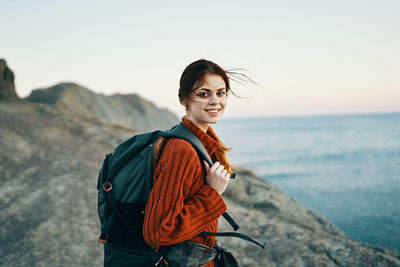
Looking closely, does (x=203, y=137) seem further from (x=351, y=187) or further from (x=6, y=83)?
(x=351, y=187)

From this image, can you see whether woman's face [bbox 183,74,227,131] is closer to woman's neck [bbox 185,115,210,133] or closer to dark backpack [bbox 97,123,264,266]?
woman's neck [bbox 185,115,210,133]

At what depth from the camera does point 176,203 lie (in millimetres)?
1354

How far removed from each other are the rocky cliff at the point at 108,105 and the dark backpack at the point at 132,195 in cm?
1056

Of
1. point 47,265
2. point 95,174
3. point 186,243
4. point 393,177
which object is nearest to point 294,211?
point 95,174

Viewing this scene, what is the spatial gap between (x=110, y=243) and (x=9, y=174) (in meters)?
4.15

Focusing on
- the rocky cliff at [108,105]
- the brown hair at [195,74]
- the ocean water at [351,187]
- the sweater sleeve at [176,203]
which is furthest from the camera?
the rocky cliff at [108,105]

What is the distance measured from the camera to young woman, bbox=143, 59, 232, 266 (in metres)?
1.35

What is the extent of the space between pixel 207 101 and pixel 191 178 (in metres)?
0.49

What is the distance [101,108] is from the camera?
2012 cm

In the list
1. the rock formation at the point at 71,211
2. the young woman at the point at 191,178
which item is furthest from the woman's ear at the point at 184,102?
the rock formation at the point at 71,211

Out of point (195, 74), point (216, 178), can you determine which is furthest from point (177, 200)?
point (195, 74)

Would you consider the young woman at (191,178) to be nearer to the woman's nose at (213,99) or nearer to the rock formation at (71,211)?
the woman's nose at (213,99)

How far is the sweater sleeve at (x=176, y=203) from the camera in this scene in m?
1.34

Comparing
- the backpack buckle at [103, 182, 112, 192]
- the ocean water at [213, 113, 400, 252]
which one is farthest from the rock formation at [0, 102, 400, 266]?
the backpack buckle at [103, 182, 112, 192]
